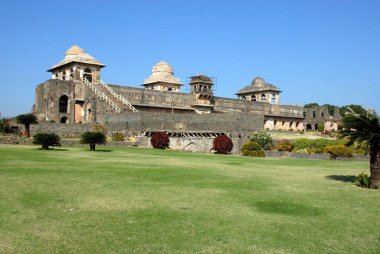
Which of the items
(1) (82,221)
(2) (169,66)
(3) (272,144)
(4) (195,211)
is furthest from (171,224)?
(2) (169,66)

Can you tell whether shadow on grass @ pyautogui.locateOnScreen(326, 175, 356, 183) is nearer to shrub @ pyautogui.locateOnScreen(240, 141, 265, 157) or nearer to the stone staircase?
shrub @ pyautogui.locateOnScreen(240, 141, 265, 157)

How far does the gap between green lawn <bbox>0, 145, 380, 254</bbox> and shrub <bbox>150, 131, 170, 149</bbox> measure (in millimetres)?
23072

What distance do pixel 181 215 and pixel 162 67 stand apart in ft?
206

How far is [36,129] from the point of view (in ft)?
117

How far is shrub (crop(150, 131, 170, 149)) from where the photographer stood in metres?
35.4

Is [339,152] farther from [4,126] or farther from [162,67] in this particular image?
[162,67]

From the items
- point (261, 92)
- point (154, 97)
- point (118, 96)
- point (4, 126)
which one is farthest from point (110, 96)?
point (261, 92)

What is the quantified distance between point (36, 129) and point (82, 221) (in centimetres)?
3095

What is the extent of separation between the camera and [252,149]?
97.9 ft

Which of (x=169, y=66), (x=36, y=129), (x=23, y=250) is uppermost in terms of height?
(x=169, y=66)

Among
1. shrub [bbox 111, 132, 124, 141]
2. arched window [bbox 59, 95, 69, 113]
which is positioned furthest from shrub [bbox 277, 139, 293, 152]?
Answer: arched window [bbox 59, 95, 69, 113]

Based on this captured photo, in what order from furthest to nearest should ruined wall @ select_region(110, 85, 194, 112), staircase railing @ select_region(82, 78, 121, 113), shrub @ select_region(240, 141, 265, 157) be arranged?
ruined wall @ select_region(110, 85, 194, 112), staircase railing @ select_region(82, 78, 121, 113), shrub @ select_region(240, 141, 265, 157)

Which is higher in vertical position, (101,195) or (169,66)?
(169,66)

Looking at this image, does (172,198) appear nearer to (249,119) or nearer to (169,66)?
(249,119)
